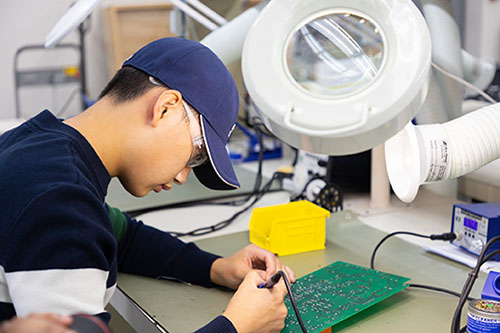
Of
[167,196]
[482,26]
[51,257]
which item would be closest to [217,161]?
[51,257]

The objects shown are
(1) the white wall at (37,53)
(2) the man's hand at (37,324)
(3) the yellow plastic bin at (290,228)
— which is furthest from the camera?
(1) the white wall at (37,53)

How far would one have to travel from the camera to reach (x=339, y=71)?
30.4 inches

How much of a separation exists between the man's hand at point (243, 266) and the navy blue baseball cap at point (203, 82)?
8.0 inches

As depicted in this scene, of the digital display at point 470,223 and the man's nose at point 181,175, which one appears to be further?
the digital display at point 470,223

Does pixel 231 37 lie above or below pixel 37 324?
above

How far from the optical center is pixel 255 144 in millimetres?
2090

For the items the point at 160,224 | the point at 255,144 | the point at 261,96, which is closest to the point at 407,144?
the point at 261,96

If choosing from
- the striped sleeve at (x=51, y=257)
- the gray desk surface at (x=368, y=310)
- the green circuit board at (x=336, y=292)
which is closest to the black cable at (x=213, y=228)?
the gray desk surface at (x=368, y=310)

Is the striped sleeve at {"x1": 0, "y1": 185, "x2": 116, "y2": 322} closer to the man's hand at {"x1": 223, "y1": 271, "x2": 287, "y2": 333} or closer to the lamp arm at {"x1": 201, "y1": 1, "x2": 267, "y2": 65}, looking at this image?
the man's hand at {"x1": 223, "y1": 271, "x2": 287, "y2": 333}

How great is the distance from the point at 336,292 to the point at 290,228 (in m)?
0.24

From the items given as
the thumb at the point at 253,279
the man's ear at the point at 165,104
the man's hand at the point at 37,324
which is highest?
the man's ear at the point at 165,104

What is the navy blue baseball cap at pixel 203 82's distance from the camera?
31.9 inches

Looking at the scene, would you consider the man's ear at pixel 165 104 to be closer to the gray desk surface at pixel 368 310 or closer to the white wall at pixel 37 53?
the gray desk surface at pixel 368 310

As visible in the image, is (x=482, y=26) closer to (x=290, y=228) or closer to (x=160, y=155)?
(x=290, y=228)
